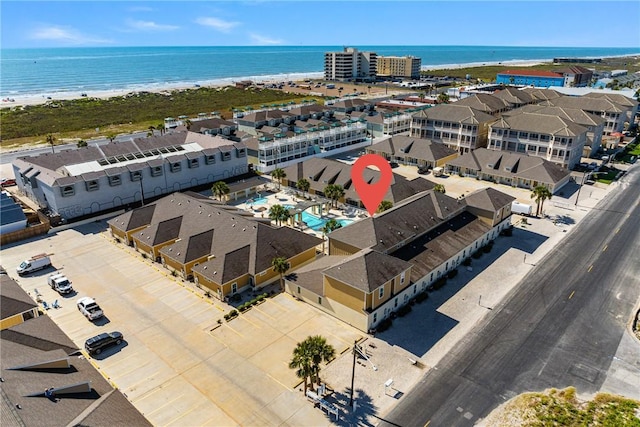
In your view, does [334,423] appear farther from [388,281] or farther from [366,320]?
[388,281]

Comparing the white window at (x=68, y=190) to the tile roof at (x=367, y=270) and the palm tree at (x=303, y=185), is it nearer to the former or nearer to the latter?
the palm tree at (x=303, y=185)

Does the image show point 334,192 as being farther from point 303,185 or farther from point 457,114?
point 457,114

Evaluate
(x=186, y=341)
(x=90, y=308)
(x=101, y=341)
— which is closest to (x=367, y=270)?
(x=186, y=341)

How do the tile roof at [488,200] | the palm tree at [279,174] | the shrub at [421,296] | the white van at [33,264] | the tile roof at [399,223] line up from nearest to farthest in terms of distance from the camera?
1. the shrub at [421,296]
2. the tile roof at [399,223]
3. the white van at [33,264]
4. the tile roof at [488,200]
5. the palm tree at [279,174]

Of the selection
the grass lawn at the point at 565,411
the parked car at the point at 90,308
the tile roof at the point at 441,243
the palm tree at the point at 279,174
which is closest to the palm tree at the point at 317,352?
the grass lawn at the point at 565,411

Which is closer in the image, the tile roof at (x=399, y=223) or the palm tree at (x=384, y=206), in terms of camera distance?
the tile roof at (x=399, y=223)

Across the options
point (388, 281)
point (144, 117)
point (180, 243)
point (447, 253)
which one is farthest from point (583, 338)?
point (144, 117)

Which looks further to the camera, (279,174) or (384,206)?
(279,174)
